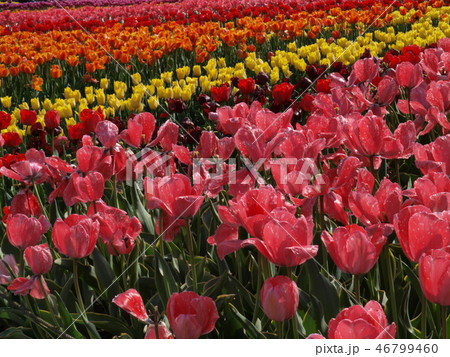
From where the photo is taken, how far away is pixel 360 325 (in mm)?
917

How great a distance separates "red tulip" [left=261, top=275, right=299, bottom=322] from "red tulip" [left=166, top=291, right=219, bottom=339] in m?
0.10

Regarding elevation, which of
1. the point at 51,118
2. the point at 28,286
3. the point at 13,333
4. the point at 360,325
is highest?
the point at 360,325

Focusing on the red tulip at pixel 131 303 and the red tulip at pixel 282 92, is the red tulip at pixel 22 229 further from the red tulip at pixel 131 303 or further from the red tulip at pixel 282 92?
the red tulip at pixel 282 92

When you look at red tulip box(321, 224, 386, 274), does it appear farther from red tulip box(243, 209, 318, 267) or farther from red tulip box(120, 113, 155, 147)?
red tulip box(120, 113, 155, 147)

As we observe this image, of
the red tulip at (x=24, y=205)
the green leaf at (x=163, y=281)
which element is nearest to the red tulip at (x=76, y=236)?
the green leaf at (x=163, y=281)

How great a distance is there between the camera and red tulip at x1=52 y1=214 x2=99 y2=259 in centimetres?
142

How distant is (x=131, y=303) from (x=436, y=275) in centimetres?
56

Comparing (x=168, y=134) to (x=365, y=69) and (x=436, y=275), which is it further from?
(x=436, y=275)

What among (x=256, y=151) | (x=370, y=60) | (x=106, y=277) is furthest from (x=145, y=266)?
(x=370, y=60)

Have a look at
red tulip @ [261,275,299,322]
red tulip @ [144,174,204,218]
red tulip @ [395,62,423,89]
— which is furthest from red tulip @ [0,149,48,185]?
red tulip @ [395,62,423,89]

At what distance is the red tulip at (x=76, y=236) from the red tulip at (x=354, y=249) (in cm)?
57

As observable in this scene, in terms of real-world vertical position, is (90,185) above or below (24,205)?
above

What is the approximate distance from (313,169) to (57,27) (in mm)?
9622

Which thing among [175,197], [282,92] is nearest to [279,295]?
[175,197]
